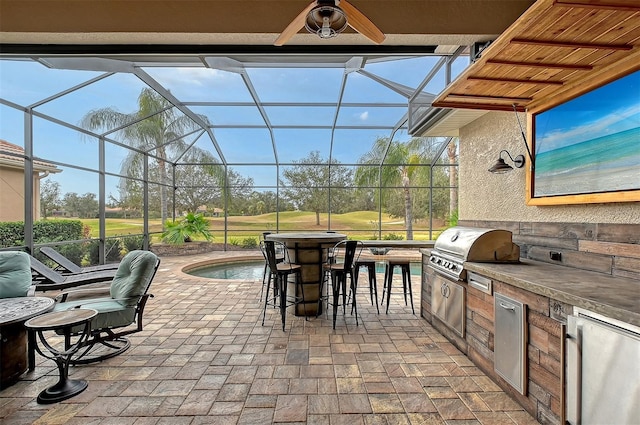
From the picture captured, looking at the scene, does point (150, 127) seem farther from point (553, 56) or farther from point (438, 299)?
point (553, 56)

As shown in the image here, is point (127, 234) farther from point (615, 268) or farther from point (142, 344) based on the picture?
point (615, 268)

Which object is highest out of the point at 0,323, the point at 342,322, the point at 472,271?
the point at 472,271

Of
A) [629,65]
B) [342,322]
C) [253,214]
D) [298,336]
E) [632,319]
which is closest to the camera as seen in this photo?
[632,319]

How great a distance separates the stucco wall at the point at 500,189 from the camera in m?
2.42

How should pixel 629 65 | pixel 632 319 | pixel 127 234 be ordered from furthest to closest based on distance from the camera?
pixel 127 234 → pixel 629 65 → pixel 632 319

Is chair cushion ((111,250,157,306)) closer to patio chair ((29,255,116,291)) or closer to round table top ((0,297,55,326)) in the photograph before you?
round table top ((0,297,55,326))

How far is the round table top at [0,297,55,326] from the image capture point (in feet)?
7.75

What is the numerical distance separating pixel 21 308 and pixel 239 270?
6.25 meters

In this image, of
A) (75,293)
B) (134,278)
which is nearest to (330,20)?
(134,278)

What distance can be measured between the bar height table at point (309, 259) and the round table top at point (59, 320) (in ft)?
6.79

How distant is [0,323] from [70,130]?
19.6ft

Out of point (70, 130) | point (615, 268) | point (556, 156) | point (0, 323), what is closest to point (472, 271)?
point (615, 268)

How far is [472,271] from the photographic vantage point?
2826 mm

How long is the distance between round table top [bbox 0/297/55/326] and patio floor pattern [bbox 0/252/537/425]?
621 millimetres
